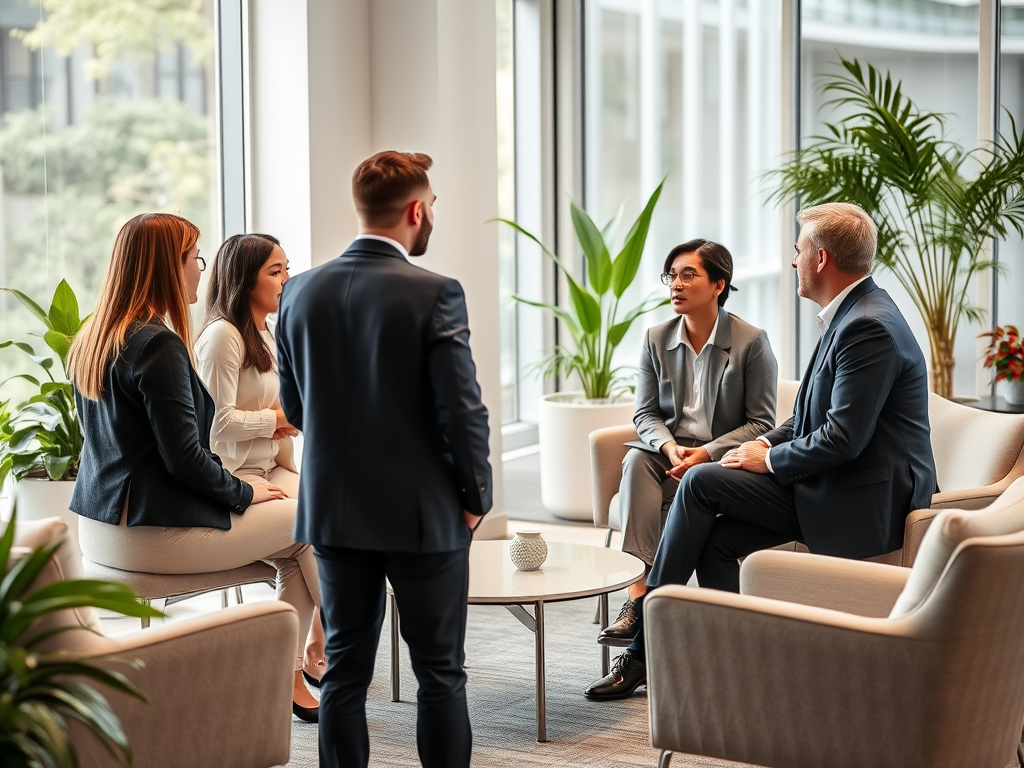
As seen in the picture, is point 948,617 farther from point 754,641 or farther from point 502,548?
point 502,548

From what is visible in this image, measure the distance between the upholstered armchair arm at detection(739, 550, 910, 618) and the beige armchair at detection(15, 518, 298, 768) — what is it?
1.06 m

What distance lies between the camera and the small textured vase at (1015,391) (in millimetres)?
5129

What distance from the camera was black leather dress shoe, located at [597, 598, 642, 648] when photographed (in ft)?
11.5

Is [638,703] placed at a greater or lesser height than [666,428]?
lesser

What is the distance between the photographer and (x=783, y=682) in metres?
2.27

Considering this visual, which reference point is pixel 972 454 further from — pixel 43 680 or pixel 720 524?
pixel 43 680

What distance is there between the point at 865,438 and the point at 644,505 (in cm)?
86

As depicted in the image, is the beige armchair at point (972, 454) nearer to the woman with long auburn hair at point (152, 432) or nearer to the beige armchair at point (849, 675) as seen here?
the beige armchair at point (849, 675)

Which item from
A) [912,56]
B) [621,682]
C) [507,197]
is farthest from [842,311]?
[507,197]

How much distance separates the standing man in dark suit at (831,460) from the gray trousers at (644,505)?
11.9 inches

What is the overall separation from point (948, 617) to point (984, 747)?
0.30 metres

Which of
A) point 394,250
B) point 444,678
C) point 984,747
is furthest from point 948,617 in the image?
point 394,250

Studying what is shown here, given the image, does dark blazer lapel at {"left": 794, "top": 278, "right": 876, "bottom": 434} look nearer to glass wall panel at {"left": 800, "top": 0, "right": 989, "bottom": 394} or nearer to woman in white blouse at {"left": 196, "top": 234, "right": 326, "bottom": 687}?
woman in white blouse at {"left": 196, "top": 234, "right": 326, "bottom": 687}

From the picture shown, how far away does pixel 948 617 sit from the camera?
2123 mm
